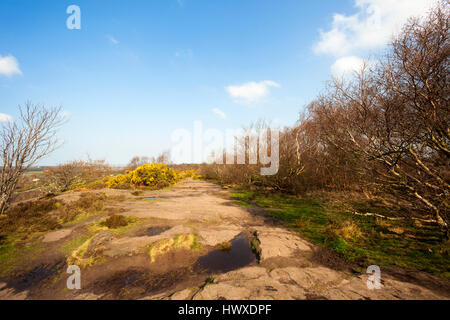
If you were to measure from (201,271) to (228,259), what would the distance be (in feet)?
2.79

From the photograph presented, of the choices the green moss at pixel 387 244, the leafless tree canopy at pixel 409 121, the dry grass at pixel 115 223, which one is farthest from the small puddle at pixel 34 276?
the leafless tree canopy at pixel 409 121

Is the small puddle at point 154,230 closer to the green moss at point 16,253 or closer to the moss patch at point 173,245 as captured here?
the moss patch at point 173,245

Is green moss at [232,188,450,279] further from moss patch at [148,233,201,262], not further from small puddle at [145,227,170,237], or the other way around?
small puddle at [145,227,170,237]

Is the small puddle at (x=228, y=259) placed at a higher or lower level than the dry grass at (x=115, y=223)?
lower

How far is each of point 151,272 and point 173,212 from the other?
496 cm

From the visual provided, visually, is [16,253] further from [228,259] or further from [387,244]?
[387,244]

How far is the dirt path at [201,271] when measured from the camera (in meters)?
3.02

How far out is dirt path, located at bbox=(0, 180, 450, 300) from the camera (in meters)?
3.02

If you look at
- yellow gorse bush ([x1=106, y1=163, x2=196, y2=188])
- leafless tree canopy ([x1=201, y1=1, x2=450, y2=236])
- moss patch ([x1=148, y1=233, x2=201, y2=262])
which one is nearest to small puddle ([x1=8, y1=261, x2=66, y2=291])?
moss patch ([x1=148, y1=233, x2=201, y2=262])

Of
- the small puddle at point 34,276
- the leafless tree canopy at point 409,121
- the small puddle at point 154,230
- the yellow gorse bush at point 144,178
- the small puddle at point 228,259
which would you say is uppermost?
the leafless tree canopy at point 409,121

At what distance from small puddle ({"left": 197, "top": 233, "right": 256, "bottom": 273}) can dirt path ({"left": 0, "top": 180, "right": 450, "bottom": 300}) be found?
2 cm

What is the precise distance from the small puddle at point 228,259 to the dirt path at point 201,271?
0.02m
